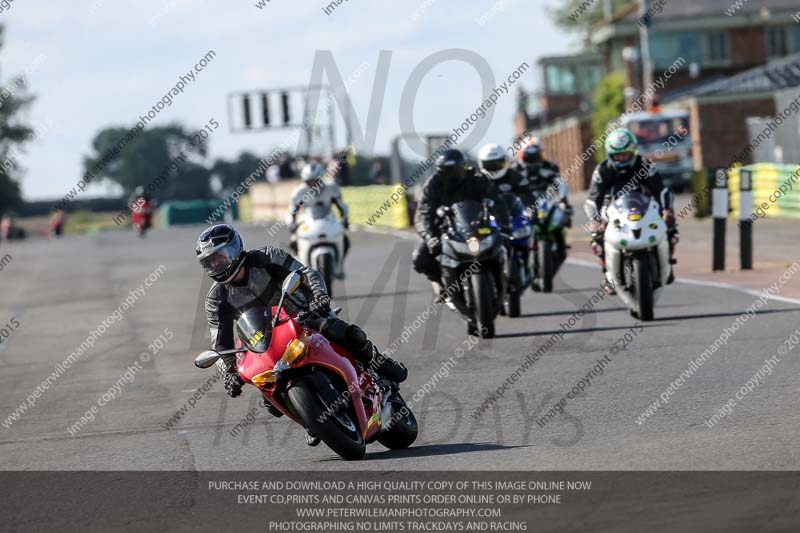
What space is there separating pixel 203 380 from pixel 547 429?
4.73m

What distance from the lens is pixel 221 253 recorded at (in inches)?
335

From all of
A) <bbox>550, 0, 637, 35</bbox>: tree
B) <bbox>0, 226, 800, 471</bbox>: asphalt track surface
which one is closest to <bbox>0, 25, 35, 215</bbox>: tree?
<bbox>550, 0, 637, 35</bbox>: tree

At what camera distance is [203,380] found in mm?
12938

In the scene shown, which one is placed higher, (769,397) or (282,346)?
(282,346)

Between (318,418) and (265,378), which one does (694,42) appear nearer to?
(265,378)

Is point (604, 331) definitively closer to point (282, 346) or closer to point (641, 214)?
point (641, 214)

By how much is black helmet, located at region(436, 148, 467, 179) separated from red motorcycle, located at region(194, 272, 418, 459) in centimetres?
549

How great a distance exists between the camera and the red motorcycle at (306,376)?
26.0 ft

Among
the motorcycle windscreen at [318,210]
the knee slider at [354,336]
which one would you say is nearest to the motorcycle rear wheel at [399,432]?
the knee slider at [354,336]

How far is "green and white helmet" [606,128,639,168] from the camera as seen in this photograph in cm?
1409

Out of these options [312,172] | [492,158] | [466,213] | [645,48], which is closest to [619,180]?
[492,158]

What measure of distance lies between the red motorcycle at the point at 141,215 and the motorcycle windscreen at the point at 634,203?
128ft
